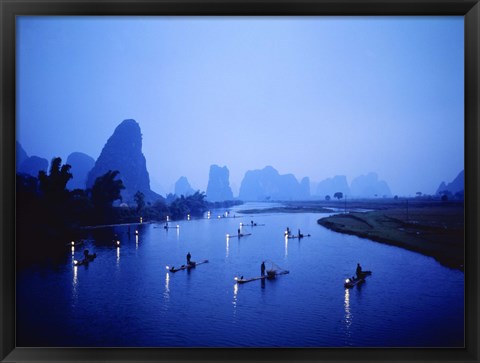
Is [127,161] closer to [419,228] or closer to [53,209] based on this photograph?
[53,209]

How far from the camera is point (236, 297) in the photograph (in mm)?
6258

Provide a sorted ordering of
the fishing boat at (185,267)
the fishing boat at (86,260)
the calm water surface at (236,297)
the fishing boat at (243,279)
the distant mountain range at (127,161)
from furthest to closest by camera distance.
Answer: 1. the distant mountain range at (127,161)
2. the fishing boat at (86,260)
3. the fishing boat at (185,267)
4. the fishing boat at (243,279)
5. the calm water surface at (236,297)

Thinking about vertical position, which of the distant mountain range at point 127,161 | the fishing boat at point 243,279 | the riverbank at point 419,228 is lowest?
the fishing boat at point 243,279

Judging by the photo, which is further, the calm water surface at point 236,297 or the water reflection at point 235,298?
the water reflection at point 235,298

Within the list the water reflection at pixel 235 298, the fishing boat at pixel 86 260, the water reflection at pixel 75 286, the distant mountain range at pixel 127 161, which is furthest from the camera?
the distant mountain range at pixel 127 161

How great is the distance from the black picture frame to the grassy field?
6.41 feet

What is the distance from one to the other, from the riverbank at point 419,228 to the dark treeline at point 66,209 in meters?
3.42

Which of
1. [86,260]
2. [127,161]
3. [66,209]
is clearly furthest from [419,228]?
Answer: [127,161]

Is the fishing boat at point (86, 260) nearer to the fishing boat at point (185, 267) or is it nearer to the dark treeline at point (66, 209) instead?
the dark treeline at point (66, 209)

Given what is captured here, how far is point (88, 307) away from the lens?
596 cm

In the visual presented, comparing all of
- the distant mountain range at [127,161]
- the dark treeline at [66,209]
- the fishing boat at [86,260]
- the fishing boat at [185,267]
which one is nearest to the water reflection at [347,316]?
the fishing boat at [185,267]

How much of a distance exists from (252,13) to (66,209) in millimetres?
6399

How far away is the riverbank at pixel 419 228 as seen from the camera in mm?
6375

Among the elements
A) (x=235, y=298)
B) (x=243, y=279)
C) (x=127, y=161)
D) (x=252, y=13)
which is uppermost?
(x=252, y=13)
